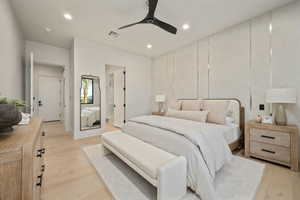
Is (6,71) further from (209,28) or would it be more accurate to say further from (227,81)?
(227,81)

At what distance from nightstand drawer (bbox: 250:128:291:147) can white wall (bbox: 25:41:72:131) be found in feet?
17.1

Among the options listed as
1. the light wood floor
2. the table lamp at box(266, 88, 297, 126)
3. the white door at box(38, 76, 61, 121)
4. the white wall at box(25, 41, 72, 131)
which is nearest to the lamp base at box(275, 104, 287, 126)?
the table lamp at box(266, 88, 297, 126)

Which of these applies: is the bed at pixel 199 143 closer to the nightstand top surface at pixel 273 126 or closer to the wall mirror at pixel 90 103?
the nightstand top surface at pixel 273 126

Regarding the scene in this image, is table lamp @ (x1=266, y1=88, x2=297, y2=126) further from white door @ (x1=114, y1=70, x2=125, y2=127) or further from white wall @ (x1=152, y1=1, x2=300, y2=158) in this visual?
white door @ (x1=114, y1=70, x2=125, y2=127)

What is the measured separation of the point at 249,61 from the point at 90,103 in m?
4.36

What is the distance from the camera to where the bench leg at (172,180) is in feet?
4.41

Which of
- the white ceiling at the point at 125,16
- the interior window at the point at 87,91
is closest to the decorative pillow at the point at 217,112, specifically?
the white ceiling at the point at 125,16

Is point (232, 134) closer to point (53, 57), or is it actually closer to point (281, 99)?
point (281, 99)

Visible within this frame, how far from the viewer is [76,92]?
3842 mm

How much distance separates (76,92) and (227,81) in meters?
4.12

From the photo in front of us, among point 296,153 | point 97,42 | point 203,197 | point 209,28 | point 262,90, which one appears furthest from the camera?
point 97,42

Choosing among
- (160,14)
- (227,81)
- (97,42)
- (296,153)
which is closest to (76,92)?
(97,42)

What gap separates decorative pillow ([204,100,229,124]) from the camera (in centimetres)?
277

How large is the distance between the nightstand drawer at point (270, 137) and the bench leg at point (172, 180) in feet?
6.07
